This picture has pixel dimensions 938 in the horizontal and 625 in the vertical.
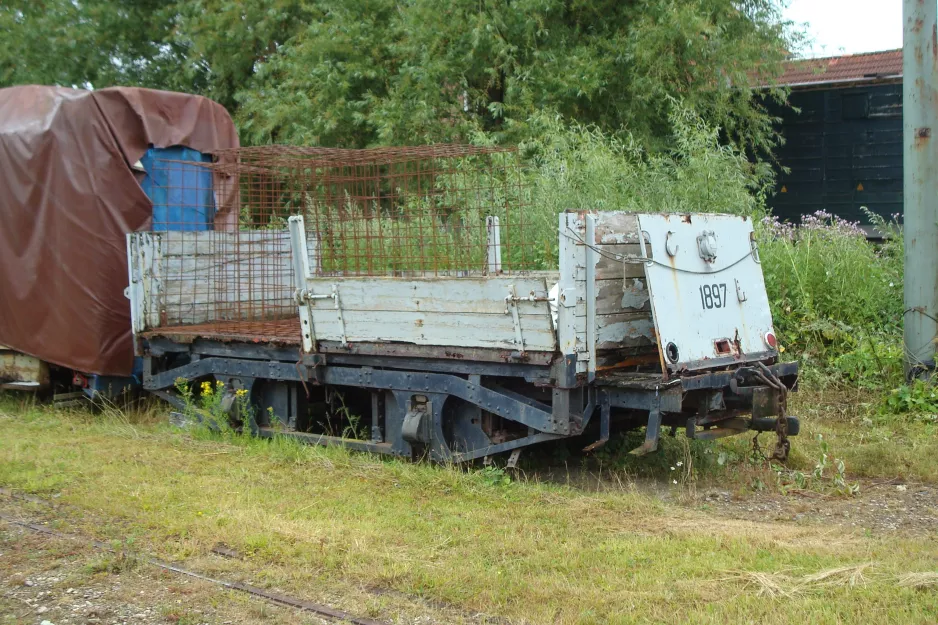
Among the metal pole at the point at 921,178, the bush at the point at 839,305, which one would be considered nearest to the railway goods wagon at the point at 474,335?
the metal pole at the point at 921,178

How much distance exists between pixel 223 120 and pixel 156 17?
608 inches

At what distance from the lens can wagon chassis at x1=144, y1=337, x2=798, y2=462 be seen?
6.68m

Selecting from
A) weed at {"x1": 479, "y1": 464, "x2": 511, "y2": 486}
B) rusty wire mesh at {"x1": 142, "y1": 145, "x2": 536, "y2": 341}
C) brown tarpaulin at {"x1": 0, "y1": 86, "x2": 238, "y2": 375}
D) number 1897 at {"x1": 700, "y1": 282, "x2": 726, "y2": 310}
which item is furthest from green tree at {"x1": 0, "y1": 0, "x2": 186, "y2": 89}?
number 1897 at {"x1": 700, "y1": 282, "x2": 726, "y2": 310}

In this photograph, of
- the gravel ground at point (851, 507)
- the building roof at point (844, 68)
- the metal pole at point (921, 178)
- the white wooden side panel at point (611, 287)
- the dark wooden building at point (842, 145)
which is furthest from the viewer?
the building roof at point (844, 68)

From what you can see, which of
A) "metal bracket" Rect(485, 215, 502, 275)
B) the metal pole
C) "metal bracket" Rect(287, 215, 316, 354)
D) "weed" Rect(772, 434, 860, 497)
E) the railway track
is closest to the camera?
the railway track

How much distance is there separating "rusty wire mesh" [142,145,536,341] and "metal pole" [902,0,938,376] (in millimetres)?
3714

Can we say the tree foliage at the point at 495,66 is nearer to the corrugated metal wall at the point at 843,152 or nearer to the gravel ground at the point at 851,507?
the corrugated metal wall at the point at 843,152

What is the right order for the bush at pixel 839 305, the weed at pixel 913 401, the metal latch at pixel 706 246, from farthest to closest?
the bush at pixel 839 305 → the weed at pixel 913 401 → the metal latch at pixel 706 246

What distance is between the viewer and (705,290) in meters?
7.05

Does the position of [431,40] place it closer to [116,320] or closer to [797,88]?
[797,88]

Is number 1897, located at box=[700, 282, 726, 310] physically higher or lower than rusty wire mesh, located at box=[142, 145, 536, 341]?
lower

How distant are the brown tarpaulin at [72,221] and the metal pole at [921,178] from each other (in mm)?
7653

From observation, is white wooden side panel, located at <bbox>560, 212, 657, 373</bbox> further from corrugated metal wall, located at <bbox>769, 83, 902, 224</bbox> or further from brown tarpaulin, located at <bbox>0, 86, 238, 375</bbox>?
corrugated metal wall, located at <bbox>769, 83, 902, 224</bbox>

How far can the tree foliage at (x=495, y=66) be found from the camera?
1630cm
